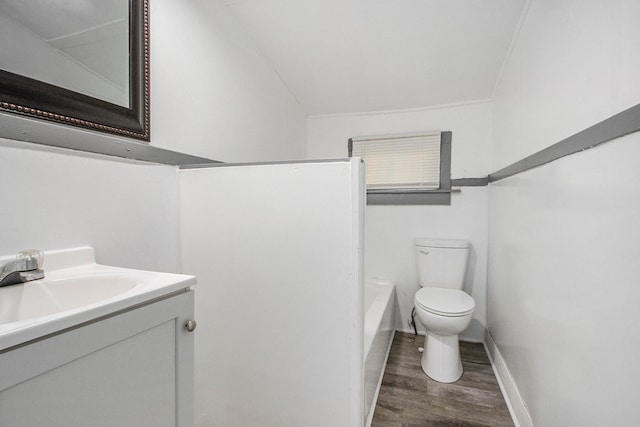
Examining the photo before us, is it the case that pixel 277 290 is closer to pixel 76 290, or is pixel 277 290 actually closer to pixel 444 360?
pixel 76 290

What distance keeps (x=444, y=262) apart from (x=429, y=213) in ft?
1.54

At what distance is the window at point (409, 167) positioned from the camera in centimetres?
245

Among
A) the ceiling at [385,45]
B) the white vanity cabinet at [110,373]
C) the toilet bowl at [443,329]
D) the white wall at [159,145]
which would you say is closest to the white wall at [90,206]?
the white wall at [159,145]

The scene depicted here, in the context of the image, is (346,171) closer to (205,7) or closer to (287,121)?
(205,7)

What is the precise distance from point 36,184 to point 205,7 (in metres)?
1.16

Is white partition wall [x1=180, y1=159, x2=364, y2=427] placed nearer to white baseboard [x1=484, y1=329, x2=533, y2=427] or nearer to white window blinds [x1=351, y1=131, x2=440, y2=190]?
white baseboard [x1=484, y1=329, x2=533, y2=427]

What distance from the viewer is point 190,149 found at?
134 cm

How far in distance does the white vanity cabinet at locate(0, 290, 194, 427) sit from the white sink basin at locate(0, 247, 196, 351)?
0.03 meters

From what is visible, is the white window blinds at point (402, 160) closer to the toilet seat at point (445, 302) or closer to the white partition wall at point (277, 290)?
the toilet seat at point (445, 302)

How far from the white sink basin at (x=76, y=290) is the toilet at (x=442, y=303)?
1.61 meters

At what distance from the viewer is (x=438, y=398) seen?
65.3 inches

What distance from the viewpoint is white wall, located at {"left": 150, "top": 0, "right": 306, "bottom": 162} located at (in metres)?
1.18

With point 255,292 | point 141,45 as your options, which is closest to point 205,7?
point 141,45

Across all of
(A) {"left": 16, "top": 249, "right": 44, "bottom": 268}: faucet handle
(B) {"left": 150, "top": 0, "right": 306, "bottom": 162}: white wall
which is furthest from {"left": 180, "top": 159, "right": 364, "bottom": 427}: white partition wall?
(A) {"left": 16, "top": 249, "right": 44, "bottom": 268}: faucet handle
